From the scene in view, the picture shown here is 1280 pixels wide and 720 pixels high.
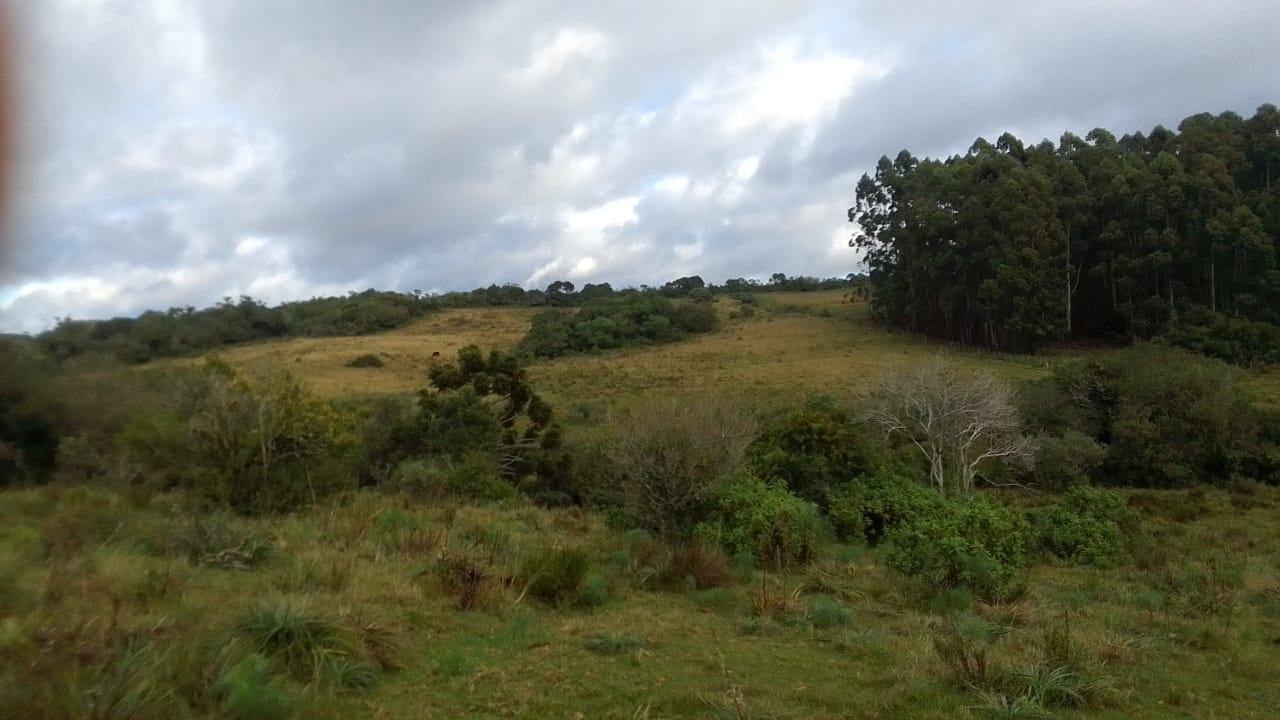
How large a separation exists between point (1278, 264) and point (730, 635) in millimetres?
46145

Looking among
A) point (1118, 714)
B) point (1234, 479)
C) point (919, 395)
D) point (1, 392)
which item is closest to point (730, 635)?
point (1118, 714)

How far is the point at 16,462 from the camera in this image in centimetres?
948

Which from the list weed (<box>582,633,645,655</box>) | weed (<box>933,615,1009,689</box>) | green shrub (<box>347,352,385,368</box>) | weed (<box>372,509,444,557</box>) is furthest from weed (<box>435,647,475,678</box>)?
green shrub (<box>347,352,385,368</box>)

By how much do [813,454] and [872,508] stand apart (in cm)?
186

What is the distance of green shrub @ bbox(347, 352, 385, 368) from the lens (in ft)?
160

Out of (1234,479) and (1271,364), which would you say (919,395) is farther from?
(1271,364)

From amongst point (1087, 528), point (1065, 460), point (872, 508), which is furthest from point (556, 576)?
point (1065, 460)

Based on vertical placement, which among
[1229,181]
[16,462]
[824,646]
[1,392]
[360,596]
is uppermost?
[1229,181]

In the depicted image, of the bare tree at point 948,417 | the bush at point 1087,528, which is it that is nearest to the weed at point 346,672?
the bush at point 1087,528

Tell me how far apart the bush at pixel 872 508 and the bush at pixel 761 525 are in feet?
9.73

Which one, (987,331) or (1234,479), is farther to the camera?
(987,331)

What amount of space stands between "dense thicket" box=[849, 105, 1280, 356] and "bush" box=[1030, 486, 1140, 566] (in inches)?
1120

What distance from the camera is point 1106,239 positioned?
156 ft

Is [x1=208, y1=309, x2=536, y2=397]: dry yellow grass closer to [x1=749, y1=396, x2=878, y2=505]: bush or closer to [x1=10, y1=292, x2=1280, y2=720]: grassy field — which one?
[x1=10, y1=292, x2=1280, y2=720]: grassy field
